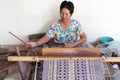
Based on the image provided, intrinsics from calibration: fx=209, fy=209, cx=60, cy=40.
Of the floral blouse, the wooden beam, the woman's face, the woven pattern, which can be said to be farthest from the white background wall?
the woven pattern

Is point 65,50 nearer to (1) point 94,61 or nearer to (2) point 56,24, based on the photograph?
(1) point 94,61

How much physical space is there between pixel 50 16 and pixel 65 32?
39 centimetres

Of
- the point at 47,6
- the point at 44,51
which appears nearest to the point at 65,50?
the point at 44,51

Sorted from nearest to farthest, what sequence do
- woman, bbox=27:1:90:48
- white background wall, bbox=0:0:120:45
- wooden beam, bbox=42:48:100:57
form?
wooden beam, bbox=42:48:100:57, woman, bbox=27:1:90:48, white background wall, bbox=0:0:120:45

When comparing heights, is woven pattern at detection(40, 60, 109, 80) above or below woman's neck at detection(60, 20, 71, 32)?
below

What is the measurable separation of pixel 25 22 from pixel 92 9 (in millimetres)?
950

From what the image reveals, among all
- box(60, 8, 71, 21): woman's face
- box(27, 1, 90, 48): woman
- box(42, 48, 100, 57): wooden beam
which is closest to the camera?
box(42, 48, 100, 57): wooden beam

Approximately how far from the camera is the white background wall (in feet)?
9.27

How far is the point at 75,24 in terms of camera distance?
8.66ft

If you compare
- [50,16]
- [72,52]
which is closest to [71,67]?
[72,52]

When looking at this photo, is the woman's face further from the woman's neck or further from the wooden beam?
the wooden beam

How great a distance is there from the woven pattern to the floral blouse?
2.54 feet

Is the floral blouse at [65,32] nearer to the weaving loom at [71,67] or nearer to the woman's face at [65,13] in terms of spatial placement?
the woman's face at [65,13]

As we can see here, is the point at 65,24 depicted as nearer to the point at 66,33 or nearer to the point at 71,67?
the point at 66,33
